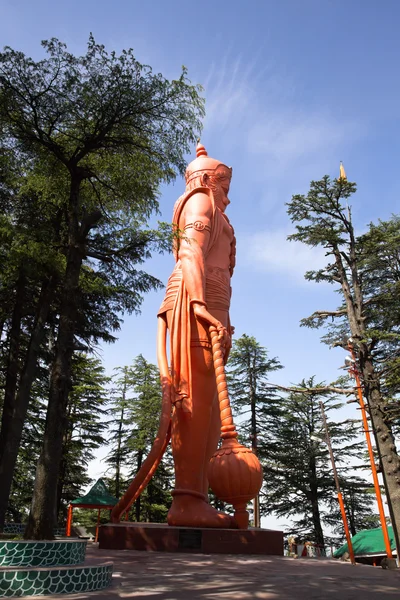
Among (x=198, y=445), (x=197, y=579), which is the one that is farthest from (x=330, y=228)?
(x=197, y=579)

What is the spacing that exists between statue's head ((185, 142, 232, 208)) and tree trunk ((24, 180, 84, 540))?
4359 millimetres

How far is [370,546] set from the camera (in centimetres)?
1606

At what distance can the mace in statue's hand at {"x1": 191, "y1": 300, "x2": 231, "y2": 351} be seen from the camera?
8.65 meters

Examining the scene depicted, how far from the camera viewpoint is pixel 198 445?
8.50m

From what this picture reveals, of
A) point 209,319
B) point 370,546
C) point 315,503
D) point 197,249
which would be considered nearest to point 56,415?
point 209,319

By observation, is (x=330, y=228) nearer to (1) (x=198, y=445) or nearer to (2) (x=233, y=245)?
(2) (x=233, y=245)

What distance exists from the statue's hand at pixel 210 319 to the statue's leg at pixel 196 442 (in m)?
0.27

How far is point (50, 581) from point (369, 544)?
616 inches

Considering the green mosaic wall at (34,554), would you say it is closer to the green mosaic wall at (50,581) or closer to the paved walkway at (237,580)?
the paved walkway at (237,580)

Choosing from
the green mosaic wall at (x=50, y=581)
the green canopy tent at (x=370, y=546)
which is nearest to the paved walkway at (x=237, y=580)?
the green mosaic wall at (x=50, y=581)

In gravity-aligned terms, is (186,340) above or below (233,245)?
below

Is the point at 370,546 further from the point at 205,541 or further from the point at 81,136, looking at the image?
the point at 81,136

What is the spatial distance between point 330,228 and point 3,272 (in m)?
8.55

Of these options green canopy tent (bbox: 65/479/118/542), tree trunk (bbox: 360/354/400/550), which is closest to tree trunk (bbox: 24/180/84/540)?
tree trunk (bbox: 360/354/400/550)
